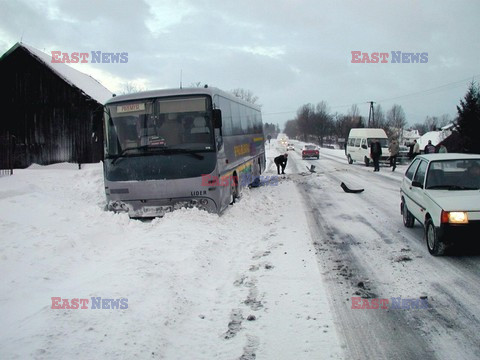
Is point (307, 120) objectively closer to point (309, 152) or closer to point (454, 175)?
point (309, 152)

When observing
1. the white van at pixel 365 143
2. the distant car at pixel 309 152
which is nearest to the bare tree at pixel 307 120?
the distant car at pixel 309 152

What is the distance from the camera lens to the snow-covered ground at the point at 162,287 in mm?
3564

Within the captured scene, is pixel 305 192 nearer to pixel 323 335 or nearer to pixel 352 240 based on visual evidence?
pixel 352 240

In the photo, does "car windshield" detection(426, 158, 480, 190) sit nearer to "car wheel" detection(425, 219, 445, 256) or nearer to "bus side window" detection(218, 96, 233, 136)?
"car wheel" detection(425, 219, 445, 256)

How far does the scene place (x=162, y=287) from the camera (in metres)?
4.82

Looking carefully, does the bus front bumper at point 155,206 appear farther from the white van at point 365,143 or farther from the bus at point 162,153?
the white van at point 365,143

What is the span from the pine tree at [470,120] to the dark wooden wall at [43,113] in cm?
2852

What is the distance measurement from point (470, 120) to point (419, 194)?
2882 centimetres

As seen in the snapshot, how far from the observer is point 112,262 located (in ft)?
18.9

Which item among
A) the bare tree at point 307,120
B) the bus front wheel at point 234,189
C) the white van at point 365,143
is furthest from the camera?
the bare tree at point 307,120

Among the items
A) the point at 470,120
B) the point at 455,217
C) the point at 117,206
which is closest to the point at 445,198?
the point at 455,217

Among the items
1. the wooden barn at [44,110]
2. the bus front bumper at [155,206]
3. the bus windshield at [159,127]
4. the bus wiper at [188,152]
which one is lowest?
the bus front bumper at [155,206]

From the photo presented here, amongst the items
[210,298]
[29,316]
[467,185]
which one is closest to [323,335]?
[210,298]

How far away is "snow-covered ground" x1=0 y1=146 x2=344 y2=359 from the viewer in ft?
11.7
